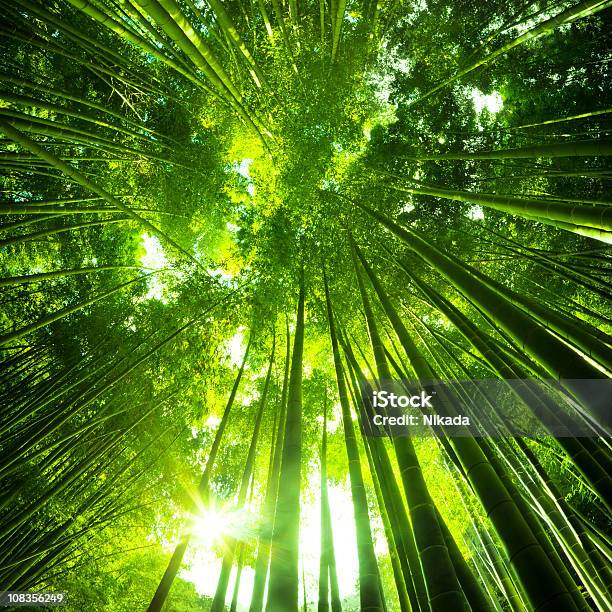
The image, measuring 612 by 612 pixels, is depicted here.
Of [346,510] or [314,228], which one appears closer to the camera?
[314,228]

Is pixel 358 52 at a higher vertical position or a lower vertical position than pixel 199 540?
higher

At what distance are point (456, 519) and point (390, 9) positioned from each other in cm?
796

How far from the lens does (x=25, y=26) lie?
2510 mm

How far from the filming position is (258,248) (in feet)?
14.2

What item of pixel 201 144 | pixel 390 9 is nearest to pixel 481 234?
pixel 390 9

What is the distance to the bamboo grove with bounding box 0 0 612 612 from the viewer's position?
2875mm

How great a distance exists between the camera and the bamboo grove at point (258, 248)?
2.88m

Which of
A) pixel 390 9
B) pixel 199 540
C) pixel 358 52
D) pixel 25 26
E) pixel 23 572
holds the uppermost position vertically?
pixel 390 9

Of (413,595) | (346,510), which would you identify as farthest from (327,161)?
(346,510)

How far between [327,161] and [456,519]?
19.2 ft

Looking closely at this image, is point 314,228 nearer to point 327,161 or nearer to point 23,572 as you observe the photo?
point 327,161

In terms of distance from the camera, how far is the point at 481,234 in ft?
15.1

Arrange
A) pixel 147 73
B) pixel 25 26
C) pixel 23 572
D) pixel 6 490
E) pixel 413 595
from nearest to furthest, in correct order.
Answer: pixel 413 595
pixel 25 26
pixel 23 572
pixel 6 490
pixel 147 73

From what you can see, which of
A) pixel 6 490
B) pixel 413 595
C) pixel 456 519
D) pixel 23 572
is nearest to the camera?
pixel 413 595
